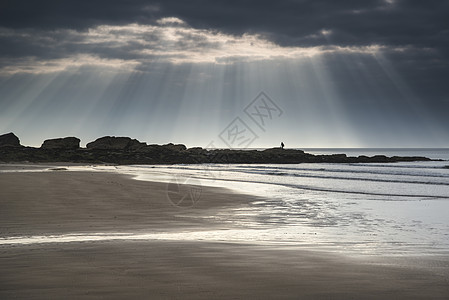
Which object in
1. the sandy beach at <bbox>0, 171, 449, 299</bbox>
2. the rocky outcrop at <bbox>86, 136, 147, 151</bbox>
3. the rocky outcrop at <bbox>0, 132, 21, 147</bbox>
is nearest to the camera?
the sandy beach at <bbox>0, 171, 449, 299</bbox>

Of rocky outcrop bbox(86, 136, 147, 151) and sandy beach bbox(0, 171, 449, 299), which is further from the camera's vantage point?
rocky outcrop bbox(86, 136, 147, 151)

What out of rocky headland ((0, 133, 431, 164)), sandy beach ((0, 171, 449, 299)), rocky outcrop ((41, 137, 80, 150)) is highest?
rocky outcrop ((41, 137, 80, 150))

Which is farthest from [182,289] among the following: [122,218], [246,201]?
[246,201]

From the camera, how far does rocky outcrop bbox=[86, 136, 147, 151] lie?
9210cm

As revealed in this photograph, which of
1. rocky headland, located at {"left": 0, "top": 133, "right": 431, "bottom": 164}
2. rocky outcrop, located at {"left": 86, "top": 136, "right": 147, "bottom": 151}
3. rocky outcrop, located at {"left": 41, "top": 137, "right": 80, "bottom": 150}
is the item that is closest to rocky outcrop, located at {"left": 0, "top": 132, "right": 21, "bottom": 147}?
rocky headland, located at {"left": 0, "top": 133, "right": 431, "bottom": 164}

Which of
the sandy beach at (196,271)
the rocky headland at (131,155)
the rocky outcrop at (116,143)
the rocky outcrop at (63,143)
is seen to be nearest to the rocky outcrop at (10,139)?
the rocky headland at (131,155)

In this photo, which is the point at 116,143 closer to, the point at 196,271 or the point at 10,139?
the point at 10,139

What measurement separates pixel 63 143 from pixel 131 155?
68.0 ft

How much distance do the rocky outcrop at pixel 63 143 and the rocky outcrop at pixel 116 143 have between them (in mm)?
5250

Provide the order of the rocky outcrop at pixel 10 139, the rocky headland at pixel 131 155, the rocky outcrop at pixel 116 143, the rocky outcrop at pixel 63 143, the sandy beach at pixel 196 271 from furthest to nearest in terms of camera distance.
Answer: the rocky outcrop at pixel 10 139 → the rocky outcrop at pixel 116 143 → the rocky outcrop at pixel 63 143 → the rocky headland at pixel 131 155 → the sandy beach at pixel 196 271

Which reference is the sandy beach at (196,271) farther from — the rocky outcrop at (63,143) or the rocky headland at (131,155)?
the rocky outcrop at (63,143)

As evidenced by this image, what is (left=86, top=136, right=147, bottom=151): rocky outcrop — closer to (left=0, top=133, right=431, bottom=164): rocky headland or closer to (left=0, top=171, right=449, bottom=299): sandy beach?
(left=0, top=133, right=431, bottom=164): rocky headland

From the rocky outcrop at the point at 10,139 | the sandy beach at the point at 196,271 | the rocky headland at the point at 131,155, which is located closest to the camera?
the sandy beach at the point at 196,271

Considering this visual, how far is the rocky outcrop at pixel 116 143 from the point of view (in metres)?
92.1
